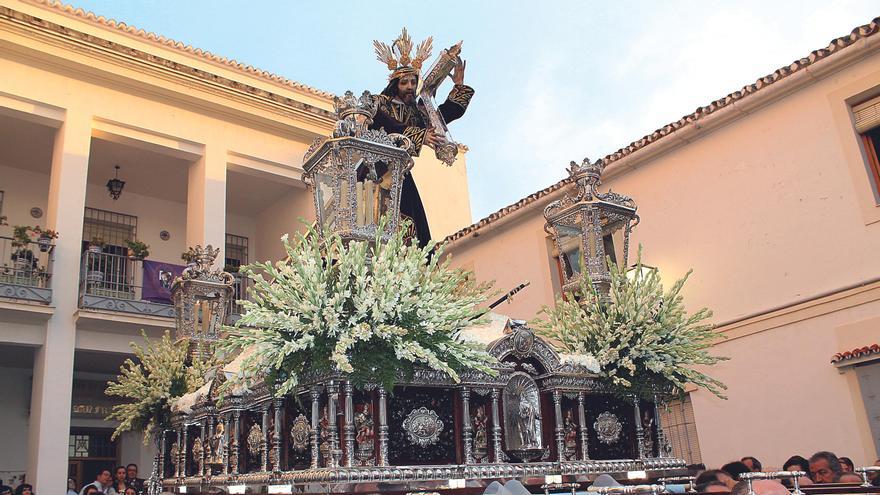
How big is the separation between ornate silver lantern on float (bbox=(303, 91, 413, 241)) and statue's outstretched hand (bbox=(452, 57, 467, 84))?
1.54 metres

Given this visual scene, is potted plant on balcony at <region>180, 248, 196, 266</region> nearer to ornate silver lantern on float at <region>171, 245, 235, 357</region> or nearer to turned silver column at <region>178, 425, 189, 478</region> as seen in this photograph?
ornate silver lantern on float at <region>171, 245, 235, 357</region>

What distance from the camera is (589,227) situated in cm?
611

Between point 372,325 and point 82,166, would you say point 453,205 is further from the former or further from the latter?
point 372,325

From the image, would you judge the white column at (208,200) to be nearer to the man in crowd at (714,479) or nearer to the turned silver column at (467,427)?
the turned silver column at (467,427)

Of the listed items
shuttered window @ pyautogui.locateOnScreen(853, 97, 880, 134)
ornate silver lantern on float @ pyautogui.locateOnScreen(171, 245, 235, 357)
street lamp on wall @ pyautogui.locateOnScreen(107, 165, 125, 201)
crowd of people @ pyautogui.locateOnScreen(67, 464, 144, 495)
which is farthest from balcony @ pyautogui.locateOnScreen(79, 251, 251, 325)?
shuttered window @ pyautogui.locateOnScreen(853, 97, 880, 134)

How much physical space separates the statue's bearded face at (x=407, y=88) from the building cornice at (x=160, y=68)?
375 inches

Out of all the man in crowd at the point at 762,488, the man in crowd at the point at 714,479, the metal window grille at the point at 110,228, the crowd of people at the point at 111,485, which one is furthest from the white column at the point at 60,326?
the man in crowd at the point at 762,488

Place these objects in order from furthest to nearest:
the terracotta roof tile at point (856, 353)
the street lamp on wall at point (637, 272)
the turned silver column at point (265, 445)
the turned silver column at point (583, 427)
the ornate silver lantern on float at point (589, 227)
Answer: the terracotta roof tile at point (856, 353) → the ornate silver lantern on float at point (589, 227) → the street lamp on wall at point (637, 272) → the turned silver column at point (583, 427) → the turned silver column at point (265, 445)

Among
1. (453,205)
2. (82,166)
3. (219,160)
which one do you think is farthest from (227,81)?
(453,205)

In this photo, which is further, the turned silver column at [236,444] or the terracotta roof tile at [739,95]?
the terracotta roof tile at [739,95]

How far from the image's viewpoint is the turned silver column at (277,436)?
466 centimetres

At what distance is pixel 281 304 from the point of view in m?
4.33

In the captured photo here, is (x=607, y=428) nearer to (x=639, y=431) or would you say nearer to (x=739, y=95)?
(x=639, y=431)

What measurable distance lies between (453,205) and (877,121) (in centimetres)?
1091
